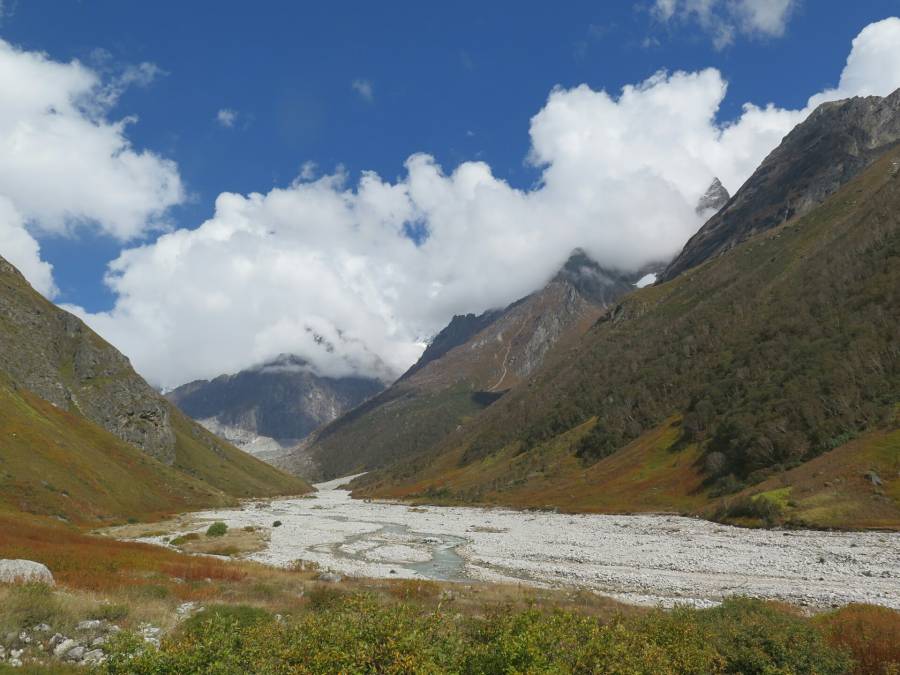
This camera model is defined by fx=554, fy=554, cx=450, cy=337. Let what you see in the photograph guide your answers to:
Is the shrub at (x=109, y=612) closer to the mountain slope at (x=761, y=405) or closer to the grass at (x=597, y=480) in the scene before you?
the mountain slope at (x=761, y=405)

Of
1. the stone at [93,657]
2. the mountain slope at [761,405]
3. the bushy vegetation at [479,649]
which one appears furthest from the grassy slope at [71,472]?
the mountain slope at [761,405]

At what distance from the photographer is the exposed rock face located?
133000mm

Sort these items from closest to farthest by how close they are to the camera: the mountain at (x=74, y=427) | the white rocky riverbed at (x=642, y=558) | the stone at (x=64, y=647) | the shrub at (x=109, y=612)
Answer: the stone at (x=64, y=647)
the shrub at (x=109, y=612)
the white rocky riverbed at (x=642, y=558)
the mountain at (x=74, y=427)

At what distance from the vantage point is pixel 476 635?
13.8 meters

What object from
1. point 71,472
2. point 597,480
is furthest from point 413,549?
point 597,480

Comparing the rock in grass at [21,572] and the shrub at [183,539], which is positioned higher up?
the rock in grass at [21,572]

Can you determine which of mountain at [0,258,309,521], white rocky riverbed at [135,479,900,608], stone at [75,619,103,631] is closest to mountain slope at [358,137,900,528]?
white rocky riverbed at [135,479,900,608]

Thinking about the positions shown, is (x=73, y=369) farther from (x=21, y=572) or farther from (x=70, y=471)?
(x=21, y=572)

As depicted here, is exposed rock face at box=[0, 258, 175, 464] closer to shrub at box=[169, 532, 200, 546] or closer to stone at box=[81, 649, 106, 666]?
shrub at box=[169, 532, 200, 546]

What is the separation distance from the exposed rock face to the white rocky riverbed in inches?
3759

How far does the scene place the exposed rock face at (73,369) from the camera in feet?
436

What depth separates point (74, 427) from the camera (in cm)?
11225

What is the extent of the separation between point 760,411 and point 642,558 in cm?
5733

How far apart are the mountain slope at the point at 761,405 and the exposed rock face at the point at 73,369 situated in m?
91.4
